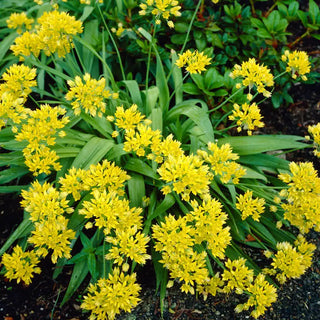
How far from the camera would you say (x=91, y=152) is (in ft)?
8.86

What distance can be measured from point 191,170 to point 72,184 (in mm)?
726

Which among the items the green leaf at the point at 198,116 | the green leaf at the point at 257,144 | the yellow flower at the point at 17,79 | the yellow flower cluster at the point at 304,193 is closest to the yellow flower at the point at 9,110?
the yellow flower at the point at 17,79

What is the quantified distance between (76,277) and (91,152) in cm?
89

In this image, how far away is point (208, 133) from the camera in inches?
110

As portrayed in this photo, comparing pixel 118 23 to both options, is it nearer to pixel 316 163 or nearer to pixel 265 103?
pixel 265 103

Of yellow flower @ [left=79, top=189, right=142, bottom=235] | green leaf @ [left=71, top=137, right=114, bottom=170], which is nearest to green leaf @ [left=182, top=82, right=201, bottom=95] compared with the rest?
green leaf @ [left=71, top=137, right=114, bottom=170]

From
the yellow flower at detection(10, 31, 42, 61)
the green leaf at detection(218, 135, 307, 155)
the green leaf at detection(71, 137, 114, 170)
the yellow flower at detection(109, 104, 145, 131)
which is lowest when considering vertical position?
the green leaf at detection(218, 135, 307, 155)

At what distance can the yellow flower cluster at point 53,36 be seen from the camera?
2.49 metres

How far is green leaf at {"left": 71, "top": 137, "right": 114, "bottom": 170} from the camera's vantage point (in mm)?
2652

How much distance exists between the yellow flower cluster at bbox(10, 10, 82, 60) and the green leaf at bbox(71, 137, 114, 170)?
0.71 m

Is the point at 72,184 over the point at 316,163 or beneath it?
over

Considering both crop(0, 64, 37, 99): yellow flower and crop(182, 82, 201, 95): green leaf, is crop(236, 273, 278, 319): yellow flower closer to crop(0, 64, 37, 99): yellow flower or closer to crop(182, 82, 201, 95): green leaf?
crop(182, 82, 201, 95): green leaf

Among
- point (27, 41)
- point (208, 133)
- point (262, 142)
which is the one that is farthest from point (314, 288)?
point (27, 41)

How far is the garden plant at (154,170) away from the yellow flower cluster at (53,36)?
0.4 inches
